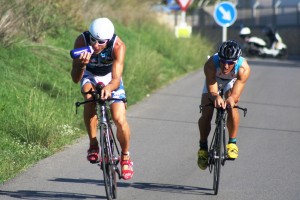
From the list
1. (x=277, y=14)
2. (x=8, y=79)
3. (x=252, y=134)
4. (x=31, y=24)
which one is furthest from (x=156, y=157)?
(x=277, y=14)

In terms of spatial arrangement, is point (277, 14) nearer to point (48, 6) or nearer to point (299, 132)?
point (48, 6)

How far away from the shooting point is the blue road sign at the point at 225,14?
26.7m

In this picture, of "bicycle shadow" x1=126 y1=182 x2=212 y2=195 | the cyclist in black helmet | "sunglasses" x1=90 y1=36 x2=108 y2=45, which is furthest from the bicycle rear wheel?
the cyclist in black helmet

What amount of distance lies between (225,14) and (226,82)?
56.7 ft

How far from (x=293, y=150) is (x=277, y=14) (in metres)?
39.0

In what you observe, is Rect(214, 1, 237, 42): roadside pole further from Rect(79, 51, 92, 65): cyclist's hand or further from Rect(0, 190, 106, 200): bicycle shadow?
Rect(79, 51, 92, 65): cyclist's hand

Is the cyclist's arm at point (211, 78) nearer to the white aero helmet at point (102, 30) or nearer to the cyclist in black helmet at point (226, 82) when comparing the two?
the cyclist in black helmet at point (226, 82)

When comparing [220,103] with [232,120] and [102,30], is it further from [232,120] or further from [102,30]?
[102,30]

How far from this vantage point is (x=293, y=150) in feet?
41.4

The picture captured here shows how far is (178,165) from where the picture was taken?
11164mm

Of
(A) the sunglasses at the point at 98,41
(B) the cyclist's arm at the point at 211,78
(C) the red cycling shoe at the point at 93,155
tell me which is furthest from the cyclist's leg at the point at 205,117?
(A) the sunglasses at the point at 98,41

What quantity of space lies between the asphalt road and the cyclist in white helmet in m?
0.62

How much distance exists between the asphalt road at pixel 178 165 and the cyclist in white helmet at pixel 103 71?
620 mm

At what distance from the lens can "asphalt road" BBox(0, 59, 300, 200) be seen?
9.45 metres
